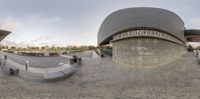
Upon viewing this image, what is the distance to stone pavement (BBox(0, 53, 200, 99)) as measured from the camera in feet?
27.1

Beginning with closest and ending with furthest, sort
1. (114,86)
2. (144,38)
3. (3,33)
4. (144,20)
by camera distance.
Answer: (114,86) < (144,38) < (144,20) < (3,33)

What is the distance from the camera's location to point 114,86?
984cm

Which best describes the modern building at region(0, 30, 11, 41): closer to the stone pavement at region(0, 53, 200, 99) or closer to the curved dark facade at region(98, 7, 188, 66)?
the stone pavement at region(0, 53, 200, 99)

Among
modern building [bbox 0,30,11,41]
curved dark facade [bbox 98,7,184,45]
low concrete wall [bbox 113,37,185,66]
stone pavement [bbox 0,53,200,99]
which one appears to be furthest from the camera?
modern building [bbox 0,30,11,41]

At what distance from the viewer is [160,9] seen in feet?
53.6

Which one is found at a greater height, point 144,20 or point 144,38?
point 144,20

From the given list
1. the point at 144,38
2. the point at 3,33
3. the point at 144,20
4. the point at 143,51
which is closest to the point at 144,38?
the point at 144,38

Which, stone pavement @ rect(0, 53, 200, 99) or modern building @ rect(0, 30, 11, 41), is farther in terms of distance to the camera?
modern building @ rect(0, 30, 11, 41)

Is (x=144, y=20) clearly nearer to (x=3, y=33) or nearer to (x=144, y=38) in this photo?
(x=144, y=38)

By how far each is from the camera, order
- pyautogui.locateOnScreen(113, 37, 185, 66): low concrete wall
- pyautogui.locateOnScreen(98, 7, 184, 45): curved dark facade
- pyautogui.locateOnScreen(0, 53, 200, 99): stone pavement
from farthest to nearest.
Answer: pyautogui.locateOnScreen(98, 7, 184, 45): curved dark facade → pyautogui.locateOnScreen(113, 37, 185, 66): low concrete wall → pyautogui.locateOnScreen(0, 53, 200, 99): stone pavement

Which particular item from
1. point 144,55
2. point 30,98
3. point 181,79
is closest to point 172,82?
point 181,79

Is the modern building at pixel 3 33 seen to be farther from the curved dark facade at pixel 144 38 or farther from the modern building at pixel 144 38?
the curved dark facade at pixel 144 38

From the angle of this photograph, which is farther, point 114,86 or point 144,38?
point 144,38

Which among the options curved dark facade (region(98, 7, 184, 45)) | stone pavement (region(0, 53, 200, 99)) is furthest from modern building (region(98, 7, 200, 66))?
stone pavement (region(0, 53, 200, 99))
